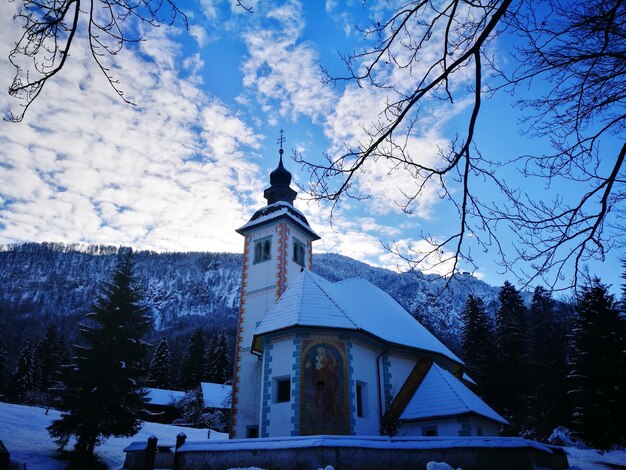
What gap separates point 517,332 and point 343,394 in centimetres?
2726

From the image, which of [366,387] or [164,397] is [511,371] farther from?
[164,397]

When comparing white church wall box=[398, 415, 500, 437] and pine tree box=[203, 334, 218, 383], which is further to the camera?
pine tree box=[203, 334, 218, 383]

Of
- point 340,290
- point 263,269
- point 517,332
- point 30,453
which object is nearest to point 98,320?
point 30,453

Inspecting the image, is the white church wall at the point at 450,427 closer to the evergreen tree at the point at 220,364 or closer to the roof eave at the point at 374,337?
the roof eave at the point at 374,337

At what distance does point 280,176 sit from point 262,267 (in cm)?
718

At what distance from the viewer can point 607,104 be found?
5238 millimetres

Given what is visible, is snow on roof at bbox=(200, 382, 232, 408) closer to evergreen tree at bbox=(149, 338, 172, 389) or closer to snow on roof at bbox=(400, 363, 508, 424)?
evergreen tree at bbox=(149, 338, 172, 389)

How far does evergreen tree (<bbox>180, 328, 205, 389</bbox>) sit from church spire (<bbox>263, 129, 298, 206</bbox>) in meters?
43.8

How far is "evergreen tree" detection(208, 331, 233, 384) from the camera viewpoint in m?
61.9

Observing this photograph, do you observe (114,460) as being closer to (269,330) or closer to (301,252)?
(269,330)

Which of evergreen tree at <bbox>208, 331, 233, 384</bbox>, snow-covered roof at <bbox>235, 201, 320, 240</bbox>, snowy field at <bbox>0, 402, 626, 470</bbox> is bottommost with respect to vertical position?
snowy field at <bbox>0, 402, 626, 470</bbox>

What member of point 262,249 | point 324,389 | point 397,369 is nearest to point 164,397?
point 262,249

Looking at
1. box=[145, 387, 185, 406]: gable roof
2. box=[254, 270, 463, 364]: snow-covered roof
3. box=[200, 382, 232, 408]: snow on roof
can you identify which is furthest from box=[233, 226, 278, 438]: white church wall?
box=[145, 387, 185, 406]: gable roof

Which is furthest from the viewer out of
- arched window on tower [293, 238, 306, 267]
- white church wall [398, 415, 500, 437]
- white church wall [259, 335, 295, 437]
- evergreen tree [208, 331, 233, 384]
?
evergreen tree [208, 331, 233, 384]
